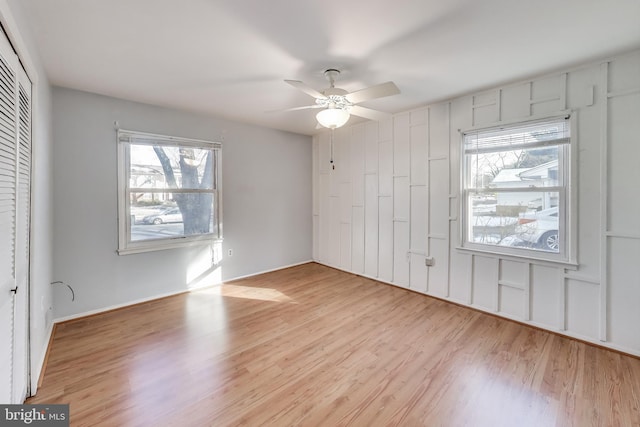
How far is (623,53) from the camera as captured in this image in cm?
226


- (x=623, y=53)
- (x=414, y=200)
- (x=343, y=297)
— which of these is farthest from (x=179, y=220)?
(x=623, y=53)

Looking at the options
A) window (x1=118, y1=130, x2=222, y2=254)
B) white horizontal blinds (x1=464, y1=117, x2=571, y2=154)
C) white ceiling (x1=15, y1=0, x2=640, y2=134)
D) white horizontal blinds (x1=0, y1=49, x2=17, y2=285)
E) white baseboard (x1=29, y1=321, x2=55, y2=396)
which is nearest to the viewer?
white horizontal blinds (x1=0, y1=49, x2=17, y2=285)

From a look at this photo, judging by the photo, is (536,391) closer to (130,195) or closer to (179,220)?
(179,220)


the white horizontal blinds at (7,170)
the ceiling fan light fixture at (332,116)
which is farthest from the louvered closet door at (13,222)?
the ceiling fan light fixture at (332,116)

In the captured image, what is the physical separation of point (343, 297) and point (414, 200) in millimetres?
1657

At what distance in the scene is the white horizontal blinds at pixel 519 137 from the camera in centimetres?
263

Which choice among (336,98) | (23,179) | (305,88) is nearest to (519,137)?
(336,98)

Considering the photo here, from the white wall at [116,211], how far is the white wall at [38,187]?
0.22 m

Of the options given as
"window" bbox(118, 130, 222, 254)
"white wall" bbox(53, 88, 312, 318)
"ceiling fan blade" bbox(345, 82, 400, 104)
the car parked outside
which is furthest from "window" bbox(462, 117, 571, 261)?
the car parked outside

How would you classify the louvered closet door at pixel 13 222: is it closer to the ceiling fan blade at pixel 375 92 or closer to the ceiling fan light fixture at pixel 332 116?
the ceiling fan light fixture at pixel 332 116

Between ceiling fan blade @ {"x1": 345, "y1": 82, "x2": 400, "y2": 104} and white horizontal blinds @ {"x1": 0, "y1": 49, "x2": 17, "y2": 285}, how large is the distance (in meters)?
2.10

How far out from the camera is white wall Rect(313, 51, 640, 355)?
7.59 ft

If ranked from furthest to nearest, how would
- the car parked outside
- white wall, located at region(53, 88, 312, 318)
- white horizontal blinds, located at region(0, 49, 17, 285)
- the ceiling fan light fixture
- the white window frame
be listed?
the car parked outside, white wall, located at region(53, 88, 312, 318), the white window frame, the ceiling fan light fixture, white horizontal blinds, located at region(0, 49, 17, 285)

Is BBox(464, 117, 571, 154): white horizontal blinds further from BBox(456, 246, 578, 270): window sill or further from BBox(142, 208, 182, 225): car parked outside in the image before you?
BBox(142, 208, 182, 225): car parked outside
